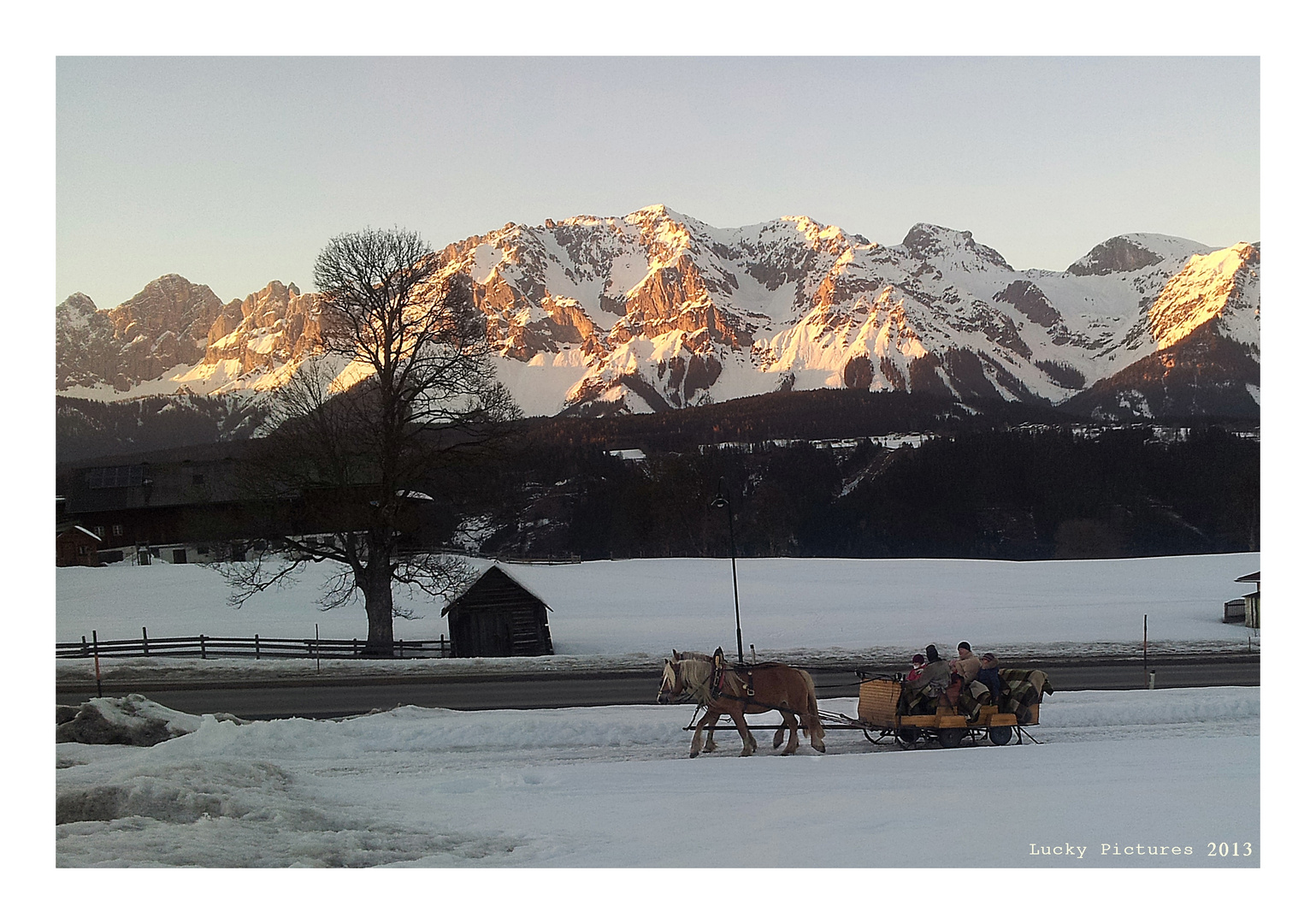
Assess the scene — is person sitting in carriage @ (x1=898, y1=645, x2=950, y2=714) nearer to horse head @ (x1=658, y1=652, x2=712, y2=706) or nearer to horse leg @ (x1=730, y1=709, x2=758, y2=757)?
horse leg @ (x1=730, y1=709, x2=758, y2=757)

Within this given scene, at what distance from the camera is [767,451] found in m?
99.1

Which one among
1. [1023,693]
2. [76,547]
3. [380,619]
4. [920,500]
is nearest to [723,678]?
[1023,693]

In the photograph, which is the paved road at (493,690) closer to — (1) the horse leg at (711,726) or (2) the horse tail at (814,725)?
(1) the horse leg at (711,726)

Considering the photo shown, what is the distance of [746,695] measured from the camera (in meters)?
12.3

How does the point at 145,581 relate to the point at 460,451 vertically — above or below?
below

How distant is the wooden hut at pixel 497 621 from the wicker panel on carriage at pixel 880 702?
1518 cm

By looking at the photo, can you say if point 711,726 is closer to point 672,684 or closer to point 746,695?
point 746,695

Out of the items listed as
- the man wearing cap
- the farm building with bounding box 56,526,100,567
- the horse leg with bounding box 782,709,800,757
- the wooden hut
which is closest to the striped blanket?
the man wearing cap

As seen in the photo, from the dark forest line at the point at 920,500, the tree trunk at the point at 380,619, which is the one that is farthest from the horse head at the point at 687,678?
the dark forest line at the point at 920,500

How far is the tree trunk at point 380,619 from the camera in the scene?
77.6 feet

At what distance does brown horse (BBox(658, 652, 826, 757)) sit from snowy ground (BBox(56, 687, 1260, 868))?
0.38m

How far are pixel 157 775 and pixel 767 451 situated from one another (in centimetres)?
9045
